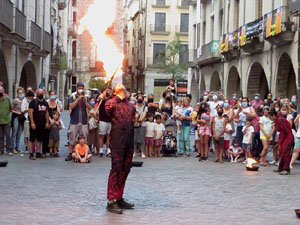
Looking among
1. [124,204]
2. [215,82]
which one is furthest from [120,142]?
[215,82]

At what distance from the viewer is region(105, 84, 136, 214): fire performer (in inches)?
348

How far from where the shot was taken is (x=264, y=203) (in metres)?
9.37

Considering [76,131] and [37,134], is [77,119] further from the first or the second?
[37,134]

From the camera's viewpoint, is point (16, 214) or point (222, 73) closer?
point (16, 214)

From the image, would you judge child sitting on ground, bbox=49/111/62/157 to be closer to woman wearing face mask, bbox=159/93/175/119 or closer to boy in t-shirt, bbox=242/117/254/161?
woman wearing face mask, bbox=159/93/175/119

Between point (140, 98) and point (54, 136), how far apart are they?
312 centimetres

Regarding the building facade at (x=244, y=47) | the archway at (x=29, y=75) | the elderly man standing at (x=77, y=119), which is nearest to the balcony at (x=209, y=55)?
the building facade at (x=244, y=47)

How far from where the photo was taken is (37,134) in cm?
1600

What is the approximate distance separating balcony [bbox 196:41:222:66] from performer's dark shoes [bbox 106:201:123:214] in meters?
27.6

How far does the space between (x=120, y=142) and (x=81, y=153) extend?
663cm

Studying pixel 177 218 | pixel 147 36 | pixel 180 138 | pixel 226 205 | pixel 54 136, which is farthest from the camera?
pixel 147 36

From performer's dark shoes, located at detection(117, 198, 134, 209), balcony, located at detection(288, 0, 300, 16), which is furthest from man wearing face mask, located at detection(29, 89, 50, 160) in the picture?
balcony, located at detection(288, 0, 300, 16)

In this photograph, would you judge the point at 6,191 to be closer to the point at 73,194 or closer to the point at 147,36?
the point at 73,194

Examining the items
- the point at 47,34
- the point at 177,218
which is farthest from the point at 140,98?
the point at 47,34
